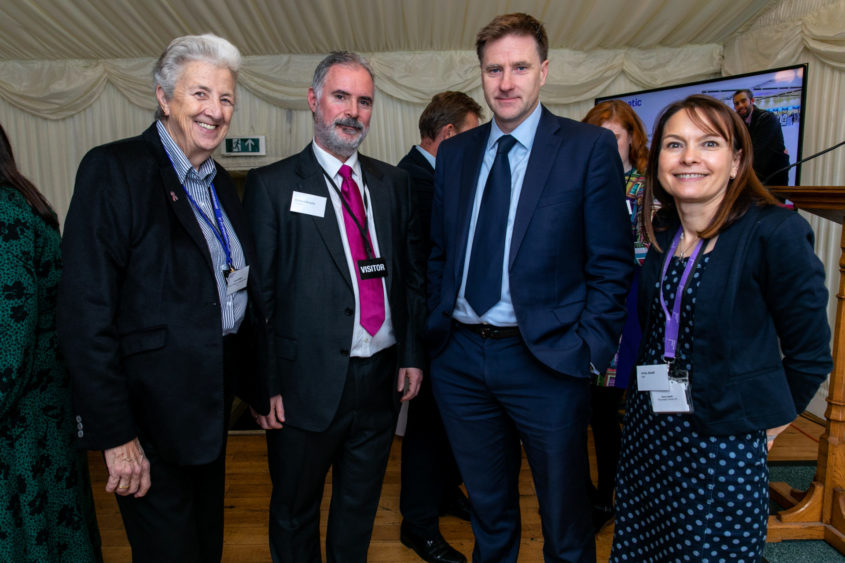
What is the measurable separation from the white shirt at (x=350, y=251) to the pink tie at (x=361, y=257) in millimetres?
13

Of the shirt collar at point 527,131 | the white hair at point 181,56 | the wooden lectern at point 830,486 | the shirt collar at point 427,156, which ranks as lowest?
the wooden lectern at point 830,486

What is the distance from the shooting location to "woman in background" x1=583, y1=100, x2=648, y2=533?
2430 millimetres

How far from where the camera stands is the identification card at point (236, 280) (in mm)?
1516

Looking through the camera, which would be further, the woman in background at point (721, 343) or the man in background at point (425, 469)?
the man in background at point (425, 469)

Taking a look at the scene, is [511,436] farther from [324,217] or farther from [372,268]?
[324,217]

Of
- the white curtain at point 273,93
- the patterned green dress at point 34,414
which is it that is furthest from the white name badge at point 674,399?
the white curtain at point 273,93

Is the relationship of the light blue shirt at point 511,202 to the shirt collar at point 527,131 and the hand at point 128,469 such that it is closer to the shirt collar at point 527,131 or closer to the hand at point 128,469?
the shirt collar at point 527,131

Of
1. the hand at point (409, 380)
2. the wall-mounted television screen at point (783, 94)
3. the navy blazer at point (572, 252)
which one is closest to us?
the navy blazer at point (572, 252)

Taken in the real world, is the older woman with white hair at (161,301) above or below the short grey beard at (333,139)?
below

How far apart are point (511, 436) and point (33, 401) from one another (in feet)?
4.52

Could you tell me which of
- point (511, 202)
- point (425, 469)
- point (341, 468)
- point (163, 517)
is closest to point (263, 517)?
point (425, 469)

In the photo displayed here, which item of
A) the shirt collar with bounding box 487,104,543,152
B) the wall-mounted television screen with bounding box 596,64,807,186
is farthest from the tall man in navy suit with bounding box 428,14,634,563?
the wall-mounted television screen with bounding box 596,64,807,186

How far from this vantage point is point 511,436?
5.98ft

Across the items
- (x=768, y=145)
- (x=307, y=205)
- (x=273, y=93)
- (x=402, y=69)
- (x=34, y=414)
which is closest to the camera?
(x=34, y=414)
